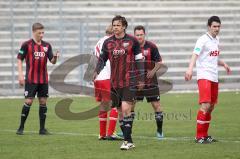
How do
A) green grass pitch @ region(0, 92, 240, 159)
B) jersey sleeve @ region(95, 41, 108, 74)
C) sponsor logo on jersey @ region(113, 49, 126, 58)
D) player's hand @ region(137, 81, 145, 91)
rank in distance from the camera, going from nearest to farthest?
1. green grass pitch @ region(0, 92, 240, 159)
2. sponsor logo on jersey @ region(113, 49, 126, 58)
3. jersey sleeve @ region(95, 41, 108, 74)
4. player's hand @ region(137, 81, 145, 91)

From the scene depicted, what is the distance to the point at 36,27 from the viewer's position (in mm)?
13570

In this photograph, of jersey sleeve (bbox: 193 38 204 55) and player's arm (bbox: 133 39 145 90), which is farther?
jersey sleeve (bbox: 193 38 204 55)

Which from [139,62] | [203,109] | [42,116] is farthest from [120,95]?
[42,116]

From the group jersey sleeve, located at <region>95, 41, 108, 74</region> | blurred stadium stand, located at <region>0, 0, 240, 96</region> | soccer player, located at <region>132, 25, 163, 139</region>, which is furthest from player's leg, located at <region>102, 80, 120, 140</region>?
blurred stadium stand, located at <region>0, 0, 240, 96</region>

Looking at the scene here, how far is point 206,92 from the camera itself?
1214cm

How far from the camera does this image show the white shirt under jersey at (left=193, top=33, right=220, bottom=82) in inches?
482

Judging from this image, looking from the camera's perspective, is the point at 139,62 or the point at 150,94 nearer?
the point at 139,62

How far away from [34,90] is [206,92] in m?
3.38

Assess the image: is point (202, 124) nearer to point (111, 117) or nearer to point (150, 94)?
point (150, 94)

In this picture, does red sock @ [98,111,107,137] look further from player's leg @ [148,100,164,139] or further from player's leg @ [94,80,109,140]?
player's leg @ [148,100,164,139]

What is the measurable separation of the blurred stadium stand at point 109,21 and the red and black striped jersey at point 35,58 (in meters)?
11.5

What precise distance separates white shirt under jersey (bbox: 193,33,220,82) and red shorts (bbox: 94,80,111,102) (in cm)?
170

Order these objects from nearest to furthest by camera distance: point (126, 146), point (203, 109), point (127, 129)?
point (126, 146)
point (127, 129)
point (203, 109)

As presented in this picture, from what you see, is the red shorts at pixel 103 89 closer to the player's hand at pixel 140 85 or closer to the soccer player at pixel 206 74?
the player's hand at pixel 140 85
